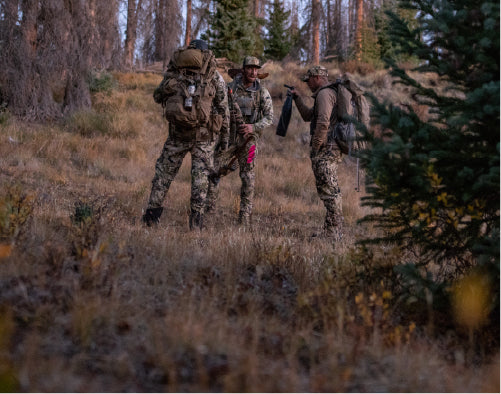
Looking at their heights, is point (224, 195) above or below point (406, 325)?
above

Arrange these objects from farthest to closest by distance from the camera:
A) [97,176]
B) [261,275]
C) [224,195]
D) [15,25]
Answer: [15,25], [97,176], [224,195], [261,275]

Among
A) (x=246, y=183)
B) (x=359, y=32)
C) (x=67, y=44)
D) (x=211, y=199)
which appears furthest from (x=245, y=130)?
(x=359, y=32)

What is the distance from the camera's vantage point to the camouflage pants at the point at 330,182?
20.3ft

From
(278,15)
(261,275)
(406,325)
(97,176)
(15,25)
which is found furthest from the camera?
(278,15)

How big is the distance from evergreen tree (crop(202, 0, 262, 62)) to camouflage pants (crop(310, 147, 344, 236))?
1451 cm

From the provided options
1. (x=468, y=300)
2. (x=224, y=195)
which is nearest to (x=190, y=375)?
(x=468, y=300)

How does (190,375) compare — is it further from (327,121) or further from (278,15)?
(278,15)

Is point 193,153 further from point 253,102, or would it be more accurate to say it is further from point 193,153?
point 253,102

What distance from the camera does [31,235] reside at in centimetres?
411

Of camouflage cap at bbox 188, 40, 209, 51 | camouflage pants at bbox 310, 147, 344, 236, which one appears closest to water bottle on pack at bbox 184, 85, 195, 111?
camouflage cap at bbox 188, 40, 209, 51

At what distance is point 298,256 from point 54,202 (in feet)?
13.5

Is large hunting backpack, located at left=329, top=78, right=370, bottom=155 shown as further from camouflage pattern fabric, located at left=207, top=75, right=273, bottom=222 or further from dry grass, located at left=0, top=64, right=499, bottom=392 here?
dry grass, located at left=0, top=64, right=499, bottom=392

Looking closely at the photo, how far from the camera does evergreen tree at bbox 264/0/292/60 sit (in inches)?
981

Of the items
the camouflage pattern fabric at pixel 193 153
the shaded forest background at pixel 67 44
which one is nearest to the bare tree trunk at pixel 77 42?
the shaded forest background at pixel 67 44
